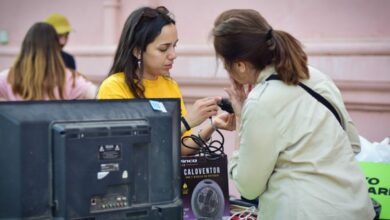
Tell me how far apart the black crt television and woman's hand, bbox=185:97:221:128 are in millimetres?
557

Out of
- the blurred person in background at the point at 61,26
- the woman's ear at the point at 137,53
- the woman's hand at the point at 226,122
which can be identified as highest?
the blurred person in background at the point at 61,26

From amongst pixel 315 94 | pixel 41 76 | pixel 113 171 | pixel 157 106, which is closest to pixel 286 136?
pixel 315 94

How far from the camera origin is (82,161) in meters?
1.90

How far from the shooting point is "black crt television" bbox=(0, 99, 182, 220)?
1.87 m

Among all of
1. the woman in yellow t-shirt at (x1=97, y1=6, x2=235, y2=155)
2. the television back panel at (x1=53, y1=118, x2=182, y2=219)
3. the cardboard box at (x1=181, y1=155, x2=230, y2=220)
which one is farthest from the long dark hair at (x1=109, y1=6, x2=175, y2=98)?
the television back panel at (x1=53, y1=118, x2=182, y2=219)

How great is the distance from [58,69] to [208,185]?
2.10 m

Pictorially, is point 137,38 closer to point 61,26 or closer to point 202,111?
point 202,111

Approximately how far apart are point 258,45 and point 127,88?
653mm

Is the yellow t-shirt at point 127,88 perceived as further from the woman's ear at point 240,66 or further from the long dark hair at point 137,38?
the woman's ear at point 240,66

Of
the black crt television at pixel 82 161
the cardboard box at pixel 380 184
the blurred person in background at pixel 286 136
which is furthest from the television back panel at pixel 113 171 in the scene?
the cardboard box at pixel 380 184

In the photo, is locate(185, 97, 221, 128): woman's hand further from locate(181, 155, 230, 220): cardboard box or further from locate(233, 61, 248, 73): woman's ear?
locate(233, 61, 248, 73): woman's ear

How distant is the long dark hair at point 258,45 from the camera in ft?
7.47

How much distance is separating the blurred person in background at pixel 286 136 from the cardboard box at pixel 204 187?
18 cm

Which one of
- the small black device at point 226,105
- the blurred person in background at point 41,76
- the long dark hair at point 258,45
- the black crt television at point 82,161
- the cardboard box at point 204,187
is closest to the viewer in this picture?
the black crt television at point 82,161
